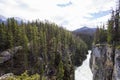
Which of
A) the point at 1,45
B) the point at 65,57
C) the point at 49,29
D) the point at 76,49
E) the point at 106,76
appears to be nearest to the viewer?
the point at 106,76

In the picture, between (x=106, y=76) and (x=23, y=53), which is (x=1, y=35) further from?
(x=106, y=76)

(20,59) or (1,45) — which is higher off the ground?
(1,45)

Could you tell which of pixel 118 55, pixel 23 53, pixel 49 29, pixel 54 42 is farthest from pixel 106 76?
pixel 49 29

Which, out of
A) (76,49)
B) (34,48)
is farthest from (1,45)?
(76,49)

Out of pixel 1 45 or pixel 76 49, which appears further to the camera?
pixel 76 49

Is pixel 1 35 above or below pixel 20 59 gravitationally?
above

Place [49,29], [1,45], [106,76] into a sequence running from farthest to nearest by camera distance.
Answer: [49,29] < [1,45] < [106,76]

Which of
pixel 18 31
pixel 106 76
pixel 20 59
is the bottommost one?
pixel 106 76

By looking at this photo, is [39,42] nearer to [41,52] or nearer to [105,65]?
[41,52]

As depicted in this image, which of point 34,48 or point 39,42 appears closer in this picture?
point 34,48
